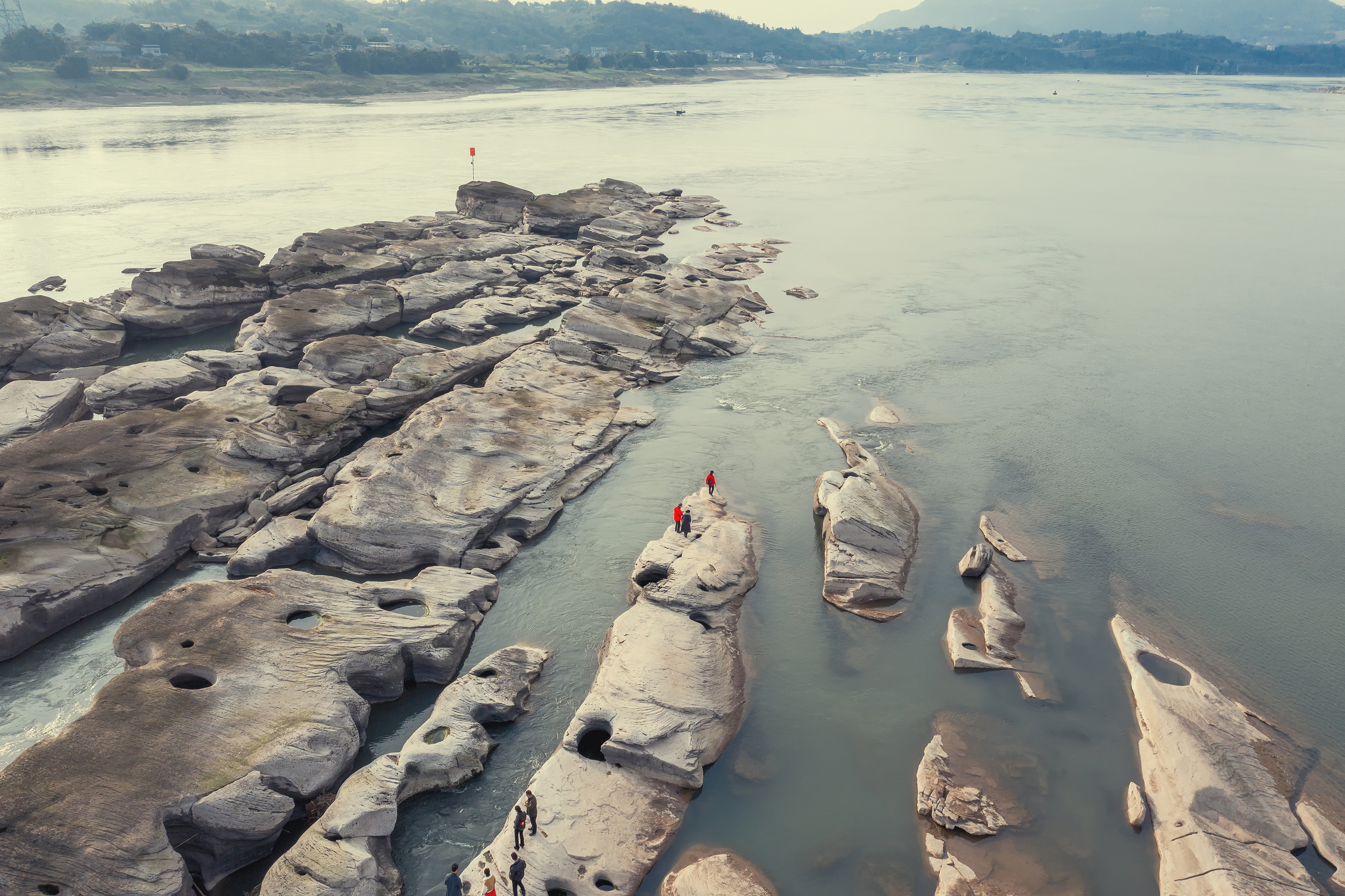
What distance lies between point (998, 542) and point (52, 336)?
36608 millimetres

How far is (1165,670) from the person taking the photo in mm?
18781

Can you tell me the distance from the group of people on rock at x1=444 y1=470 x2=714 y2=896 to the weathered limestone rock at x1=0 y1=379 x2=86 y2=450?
21.7 metres

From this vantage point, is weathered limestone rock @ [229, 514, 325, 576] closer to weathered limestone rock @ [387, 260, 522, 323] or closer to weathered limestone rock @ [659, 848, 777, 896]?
weathered limestone rock @ [659, 848, 777, 896]

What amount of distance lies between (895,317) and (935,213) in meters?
27.9

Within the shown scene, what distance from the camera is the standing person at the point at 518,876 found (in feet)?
42.9

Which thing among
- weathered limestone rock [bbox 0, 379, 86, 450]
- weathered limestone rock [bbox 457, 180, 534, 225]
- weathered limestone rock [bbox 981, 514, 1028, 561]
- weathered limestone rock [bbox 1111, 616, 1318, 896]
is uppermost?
weathered limestone rock [bbox 457, 180, 534, 225]

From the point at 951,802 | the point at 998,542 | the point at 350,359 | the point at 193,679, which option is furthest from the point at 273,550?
the point at 998,542

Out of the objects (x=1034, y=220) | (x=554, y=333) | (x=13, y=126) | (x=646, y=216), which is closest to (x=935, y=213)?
(x=1034, y=220)

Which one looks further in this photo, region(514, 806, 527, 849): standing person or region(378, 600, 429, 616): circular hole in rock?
region(378, 600, 429, 616): circular hole in rock

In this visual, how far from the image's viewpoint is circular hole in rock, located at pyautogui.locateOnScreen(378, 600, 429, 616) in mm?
19719

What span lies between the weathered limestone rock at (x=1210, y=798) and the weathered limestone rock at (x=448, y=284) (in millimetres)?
33701

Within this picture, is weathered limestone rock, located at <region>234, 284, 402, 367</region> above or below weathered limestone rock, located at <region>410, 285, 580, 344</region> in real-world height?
above

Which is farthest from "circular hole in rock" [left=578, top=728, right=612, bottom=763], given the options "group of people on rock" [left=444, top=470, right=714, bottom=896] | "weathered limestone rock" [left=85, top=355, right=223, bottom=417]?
"weathered limestone rock" [left=85, top=355, right=223, bottom=417]

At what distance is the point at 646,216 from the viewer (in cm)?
5919
